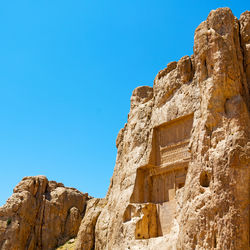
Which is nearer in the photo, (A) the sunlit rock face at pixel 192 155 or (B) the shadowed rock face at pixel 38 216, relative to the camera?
(A) the sunlit rock face at pixel 192 155

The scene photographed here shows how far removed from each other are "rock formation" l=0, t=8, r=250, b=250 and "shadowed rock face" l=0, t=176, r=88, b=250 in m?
10.7

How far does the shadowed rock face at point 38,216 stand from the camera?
102 feet

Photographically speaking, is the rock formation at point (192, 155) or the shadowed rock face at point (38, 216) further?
the shadowed rock face at point (38, 216)

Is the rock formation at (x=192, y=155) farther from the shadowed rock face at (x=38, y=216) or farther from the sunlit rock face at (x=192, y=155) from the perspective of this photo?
the shadowed rock face at (x=38, y=216)

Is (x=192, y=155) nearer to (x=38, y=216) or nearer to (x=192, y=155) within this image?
(x=192, y=155)

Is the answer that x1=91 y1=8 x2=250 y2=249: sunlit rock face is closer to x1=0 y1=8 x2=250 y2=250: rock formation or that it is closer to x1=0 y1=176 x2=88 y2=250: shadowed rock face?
x1=0 y1=8 x2=250 y2=250: rock formation

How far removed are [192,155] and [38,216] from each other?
20964mm

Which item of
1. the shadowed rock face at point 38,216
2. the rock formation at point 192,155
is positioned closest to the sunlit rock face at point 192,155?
the rock formation at point 192,155

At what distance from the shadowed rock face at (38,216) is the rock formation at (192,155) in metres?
10.7

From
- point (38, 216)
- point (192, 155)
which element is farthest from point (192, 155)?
point (38, 216)

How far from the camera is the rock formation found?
13289mm

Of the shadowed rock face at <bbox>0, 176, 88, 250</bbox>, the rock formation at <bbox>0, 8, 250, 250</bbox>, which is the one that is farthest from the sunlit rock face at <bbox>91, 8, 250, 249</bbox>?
the shadowed rock face at <bbox>0, 176, 88, 250</bbox>

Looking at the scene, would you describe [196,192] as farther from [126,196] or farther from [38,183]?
[38,183]

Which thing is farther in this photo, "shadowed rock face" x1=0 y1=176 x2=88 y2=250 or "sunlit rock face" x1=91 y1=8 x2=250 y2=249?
"shadowed rock face" x1=0 y1=176 x2=88 y2=250
